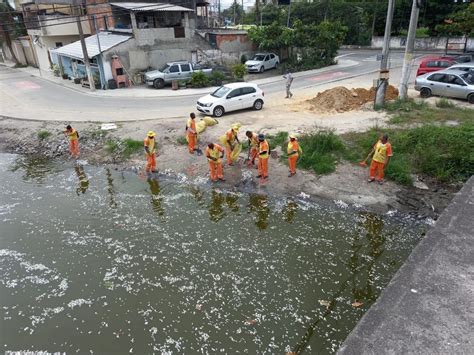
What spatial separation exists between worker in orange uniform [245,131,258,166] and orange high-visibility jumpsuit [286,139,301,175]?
128 cm

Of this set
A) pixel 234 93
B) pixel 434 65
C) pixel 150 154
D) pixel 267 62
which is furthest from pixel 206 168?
pixel 267 62

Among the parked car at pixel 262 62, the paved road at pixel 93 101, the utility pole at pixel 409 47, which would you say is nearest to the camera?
the utility pole at pixel 409 47

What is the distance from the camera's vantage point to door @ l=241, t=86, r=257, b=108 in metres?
18.7

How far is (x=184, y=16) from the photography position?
29656 millimetres

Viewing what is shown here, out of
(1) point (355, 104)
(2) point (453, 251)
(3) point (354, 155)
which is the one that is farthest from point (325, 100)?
(2) point (453, 251)

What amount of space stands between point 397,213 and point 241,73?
19.9 metres

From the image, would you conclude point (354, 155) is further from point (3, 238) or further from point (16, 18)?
point (16, 18)

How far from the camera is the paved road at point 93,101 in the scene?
20.3 m

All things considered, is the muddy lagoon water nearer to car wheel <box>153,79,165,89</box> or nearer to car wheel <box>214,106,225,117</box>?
car wheel <box>214,106,225,117</box>

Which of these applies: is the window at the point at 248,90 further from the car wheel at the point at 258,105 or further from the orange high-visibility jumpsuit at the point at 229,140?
the orange high-visibility jumpsuit at the point at 229,140

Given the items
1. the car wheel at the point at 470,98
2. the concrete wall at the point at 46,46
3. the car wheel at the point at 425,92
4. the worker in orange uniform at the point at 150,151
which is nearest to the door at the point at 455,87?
the car wheel at the point at 470,98

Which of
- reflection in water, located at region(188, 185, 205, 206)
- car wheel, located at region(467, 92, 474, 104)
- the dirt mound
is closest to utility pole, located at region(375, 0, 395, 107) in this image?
the dirt mound

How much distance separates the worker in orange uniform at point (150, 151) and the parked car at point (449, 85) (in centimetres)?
1403

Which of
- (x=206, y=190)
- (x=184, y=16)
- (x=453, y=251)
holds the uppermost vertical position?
(x=184, y=16)
